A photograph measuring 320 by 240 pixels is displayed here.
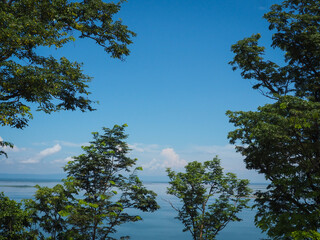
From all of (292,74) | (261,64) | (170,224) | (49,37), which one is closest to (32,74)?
(49,37)

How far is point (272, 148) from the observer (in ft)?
33.3

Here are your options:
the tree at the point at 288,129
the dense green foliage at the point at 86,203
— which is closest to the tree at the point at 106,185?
the dense green foliage at the point at 86,203

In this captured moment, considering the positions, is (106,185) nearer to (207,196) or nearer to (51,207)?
(51,207)

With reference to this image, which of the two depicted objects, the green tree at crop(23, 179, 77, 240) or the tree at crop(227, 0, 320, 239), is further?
the green tree at crop(23, 179, 77, 240)

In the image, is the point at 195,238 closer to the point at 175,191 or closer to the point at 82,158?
the point at 175,191

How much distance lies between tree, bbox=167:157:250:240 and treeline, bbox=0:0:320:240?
8 centimetres

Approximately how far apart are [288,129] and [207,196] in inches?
411

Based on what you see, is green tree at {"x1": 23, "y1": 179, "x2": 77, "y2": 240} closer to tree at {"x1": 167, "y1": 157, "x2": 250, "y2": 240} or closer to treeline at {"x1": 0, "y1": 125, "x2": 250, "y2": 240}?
treeline at {"x1": 0, "y1": 125, "x2": 250, "y2": 240}

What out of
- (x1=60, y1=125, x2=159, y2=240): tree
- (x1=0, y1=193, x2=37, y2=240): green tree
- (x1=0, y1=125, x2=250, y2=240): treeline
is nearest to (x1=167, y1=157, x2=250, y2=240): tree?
(x1=0, y1=125, x2=250, y2=240): treeline

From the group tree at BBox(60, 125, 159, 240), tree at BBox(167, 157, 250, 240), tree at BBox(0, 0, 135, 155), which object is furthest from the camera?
tree at BBox(167, 157, 250, 240)

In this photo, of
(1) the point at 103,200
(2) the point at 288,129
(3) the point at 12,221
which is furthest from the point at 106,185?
(2) the point at 288,129

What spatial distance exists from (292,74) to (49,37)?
40.8ft

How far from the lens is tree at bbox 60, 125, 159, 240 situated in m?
13.8

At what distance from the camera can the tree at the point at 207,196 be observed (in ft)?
56.0
